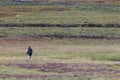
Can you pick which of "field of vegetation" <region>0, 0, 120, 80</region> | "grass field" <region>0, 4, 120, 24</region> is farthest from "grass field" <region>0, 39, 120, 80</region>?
"grass field" <region>0, 4, 120, 24</region>

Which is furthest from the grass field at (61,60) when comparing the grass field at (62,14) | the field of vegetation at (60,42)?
the grass field at (62,14)

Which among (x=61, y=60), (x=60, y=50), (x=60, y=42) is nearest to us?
(x=61, y=60)

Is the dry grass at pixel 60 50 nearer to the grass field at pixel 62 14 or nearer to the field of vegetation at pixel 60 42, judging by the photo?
the field of vegetation at pixel 60 42

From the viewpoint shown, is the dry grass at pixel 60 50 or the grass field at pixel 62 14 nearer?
the dry grass at pixel 60 50

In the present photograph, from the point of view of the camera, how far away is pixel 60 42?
2739 inches

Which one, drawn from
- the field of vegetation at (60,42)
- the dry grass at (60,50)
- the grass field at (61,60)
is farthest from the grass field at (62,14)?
the grass field at (61,60)

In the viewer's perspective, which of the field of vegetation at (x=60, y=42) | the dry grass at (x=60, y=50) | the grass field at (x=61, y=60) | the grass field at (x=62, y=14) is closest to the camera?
the grass field at (x=61, y=60)

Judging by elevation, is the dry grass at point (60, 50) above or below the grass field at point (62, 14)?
below

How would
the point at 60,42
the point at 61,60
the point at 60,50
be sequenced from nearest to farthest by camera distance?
the point at 61,60
the point at 60,50
the point at 60,42

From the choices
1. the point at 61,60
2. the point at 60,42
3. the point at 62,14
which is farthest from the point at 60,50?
the point at 62,14

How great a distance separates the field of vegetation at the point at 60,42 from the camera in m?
45.7

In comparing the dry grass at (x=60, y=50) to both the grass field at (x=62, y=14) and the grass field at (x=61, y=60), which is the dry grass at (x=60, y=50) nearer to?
the grass field at (x=61, y=60)

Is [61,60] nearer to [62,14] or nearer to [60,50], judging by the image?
[60,50]

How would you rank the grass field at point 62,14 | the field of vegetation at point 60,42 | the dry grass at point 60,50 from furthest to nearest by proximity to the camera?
the grass field at point 62,14
the dry grass at point 60,50
the field of vegetation at point 60,42
